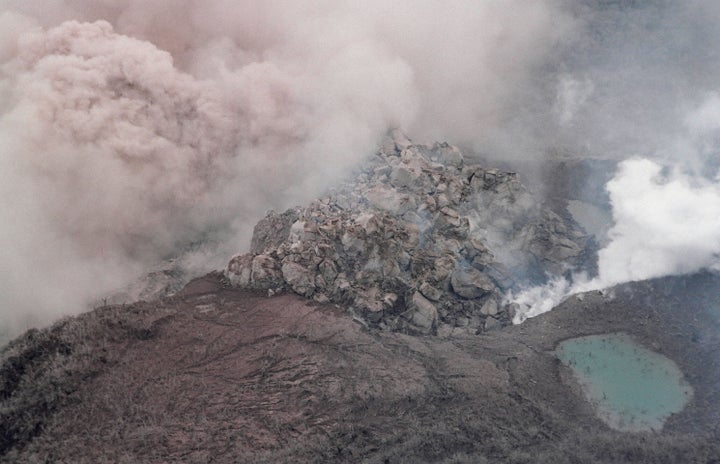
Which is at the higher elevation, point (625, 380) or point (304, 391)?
point (625, 380)

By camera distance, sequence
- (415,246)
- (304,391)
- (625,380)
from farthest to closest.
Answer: (415,246) → (625,380) → (304,391)

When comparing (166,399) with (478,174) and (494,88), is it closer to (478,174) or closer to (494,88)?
(478,174)

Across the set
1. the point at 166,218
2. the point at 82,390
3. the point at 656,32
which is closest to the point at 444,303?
the point at 82,390

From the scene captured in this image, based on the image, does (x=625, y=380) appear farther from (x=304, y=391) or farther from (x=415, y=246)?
(x=304, y=391)

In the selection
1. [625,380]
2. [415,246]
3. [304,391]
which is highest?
[415,246]

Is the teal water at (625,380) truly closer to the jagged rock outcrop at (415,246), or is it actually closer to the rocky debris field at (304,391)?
the rocky debris field at (304,391)

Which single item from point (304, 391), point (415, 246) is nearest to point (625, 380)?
point (415, 246)
